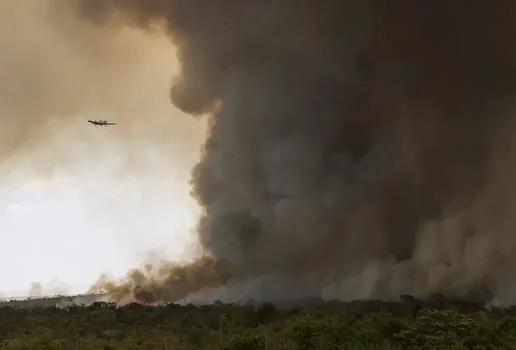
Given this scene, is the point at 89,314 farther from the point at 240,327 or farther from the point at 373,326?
the point at 373,326

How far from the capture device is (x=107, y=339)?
51.6 meters

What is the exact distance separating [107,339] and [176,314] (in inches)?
780

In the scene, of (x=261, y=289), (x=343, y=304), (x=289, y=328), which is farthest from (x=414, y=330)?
(x=261, y=289)

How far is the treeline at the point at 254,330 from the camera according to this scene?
42478 millimetres

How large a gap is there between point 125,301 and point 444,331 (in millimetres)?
57826

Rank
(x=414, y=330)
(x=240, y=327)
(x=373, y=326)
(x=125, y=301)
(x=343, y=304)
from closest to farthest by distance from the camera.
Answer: (x=414, y=330)
(x=373, y=326)
(x=240, y=327)
(x=343, y=304)
(x=125, y=301)

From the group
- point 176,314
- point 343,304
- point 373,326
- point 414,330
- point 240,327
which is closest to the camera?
point 414,330

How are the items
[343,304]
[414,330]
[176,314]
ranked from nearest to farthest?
[414,330], [176,314], [343,304]

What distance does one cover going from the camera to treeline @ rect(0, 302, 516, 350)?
42.5 meters

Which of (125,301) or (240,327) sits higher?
(125,301)

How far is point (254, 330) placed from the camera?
171 feet

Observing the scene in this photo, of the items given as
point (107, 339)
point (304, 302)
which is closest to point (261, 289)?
point (304, 302)

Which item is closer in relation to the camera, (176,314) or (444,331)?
(444,331)

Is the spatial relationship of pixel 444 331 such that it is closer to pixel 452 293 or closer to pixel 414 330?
pixel 414 330
